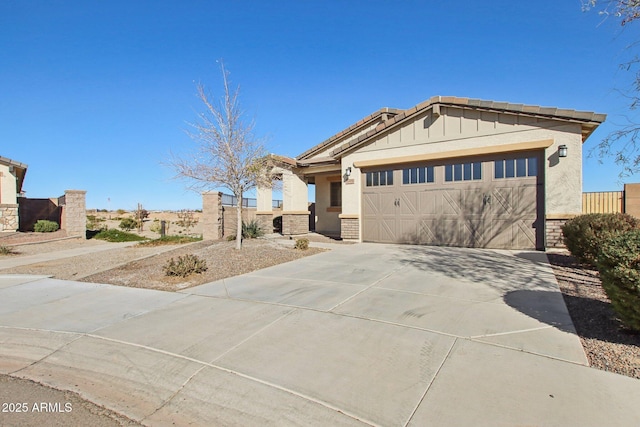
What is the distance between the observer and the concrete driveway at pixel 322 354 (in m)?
2.78

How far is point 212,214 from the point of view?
1560cm

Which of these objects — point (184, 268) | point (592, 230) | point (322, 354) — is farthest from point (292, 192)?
point (322, 354)

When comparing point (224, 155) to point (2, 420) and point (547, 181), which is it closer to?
point (2, 420)

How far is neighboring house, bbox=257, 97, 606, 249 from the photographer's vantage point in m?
10.0

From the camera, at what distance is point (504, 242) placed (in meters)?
11.0

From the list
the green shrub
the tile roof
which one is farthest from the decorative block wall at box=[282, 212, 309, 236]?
the green shrub

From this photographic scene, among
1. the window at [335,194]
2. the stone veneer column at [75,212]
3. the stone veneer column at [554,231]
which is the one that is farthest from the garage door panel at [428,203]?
the stone veneer column at [75,212]

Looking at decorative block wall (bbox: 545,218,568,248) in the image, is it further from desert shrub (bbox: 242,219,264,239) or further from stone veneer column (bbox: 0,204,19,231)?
stone veneer column (bbox: 0,204,19,231)

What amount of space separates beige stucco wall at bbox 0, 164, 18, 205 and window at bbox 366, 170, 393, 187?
19527 mm

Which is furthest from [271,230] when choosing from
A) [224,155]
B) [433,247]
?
[433,247]

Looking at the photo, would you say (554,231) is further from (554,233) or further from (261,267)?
(261,267)

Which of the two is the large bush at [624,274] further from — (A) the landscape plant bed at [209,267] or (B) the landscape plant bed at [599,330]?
(A) the landscape plant bed at [209,267]

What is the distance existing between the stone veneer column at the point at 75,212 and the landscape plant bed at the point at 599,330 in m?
19.1

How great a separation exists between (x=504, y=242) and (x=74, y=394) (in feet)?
37.6
